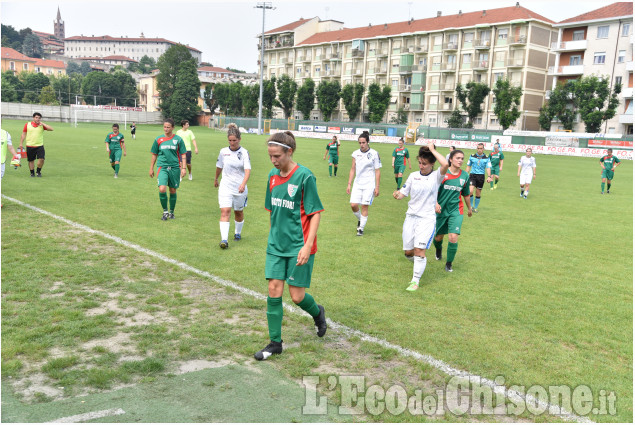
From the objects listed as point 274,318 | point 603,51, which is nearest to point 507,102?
point 603,51

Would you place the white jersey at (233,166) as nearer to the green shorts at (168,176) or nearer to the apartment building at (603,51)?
the green shorts at (168,176)

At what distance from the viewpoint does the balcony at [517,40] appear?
66.2 metres

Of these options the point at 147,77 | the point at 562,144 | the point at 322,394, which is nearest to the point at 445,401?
the point at 322,394

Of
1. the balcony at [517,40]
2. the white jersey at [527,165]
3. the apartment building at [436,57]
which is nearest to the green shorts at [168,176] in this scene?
the white jersey at [527,165]

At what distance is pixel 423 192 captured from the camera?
25.2 feet

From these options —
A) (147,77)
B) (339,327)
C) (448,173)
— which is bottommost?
(339,327)

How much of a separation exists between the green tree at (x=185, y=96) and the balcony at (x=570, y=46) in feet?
202

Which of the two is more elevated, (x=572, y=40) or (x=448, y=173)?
(x=572, y=40)

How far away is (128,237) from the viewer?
983cm

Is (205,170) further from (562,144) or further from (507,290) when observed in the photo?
(562,144)

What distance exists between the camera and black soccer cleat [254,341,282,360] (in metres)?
4.96

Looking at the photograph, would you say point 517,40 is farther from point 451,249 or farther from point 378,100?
point 451,249

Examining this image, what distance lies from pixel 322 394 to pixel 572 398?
2.25m

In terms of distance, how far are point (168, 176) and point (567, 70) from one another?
6548 cm
